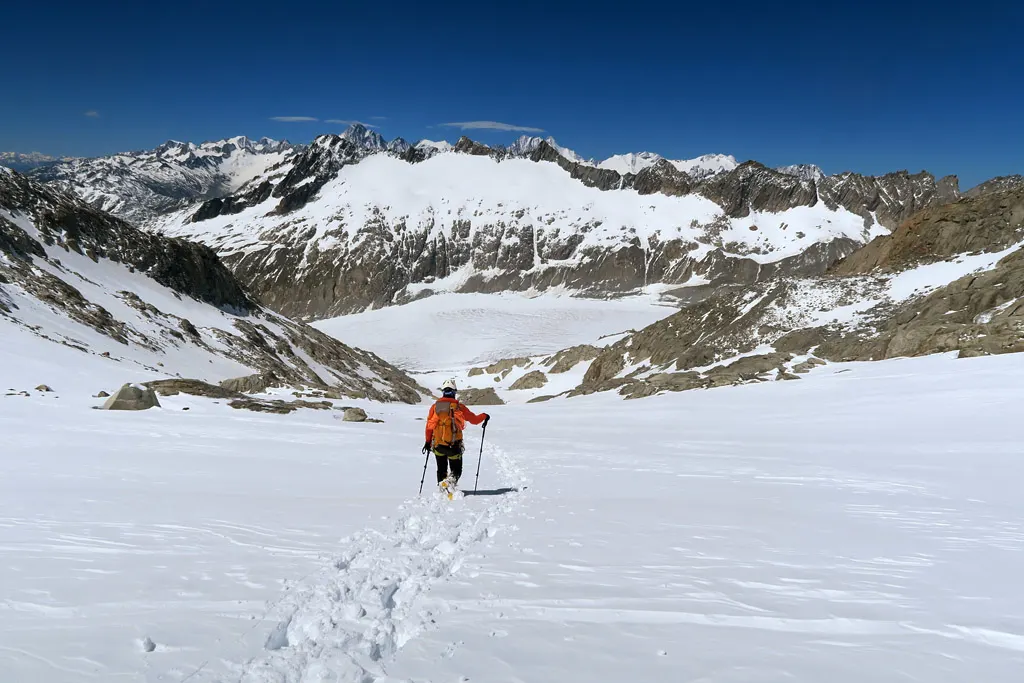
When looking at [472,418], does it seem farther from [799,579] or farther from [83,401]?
[83,401]

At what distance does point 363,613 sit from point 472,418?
6746mm

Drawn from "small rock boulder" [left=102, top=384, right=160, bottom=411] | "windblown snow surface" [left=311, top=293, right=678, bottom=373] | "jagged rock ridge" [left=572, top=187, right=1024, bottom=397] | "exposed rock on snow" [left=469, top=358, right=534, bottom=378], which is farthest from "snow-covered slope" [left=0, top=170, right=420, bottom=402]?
"windblown snow surface" [left=311, top=293, right=678, bottom=373]

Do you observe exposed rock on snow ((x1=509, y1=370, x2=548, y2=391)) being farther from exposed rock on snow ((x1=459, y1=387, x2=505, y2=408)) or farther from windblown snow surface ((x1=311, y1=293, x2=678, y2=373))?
windblown snow surface ((x1=311, y1=293, x2=678, y2=373))

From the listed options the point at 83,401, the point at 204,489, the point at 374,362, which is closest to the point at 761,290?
the point at 374,362

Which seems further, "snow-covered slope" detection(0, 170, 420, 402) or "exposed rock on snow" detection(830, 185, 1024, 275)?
"exposed rock on snow" detection(830, 185, 1024, 275)

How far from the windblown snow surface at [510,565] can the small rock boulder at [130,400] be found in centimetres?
498

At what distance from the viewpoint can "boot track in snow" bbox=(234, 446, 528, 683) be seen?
13.3ft

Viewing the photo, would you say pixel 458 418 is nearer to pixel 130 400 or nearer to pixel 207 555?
pixel 207 555

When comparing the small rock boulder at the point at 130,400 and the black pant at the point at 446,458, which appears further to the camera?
the small rock boulder at the point at 130,400

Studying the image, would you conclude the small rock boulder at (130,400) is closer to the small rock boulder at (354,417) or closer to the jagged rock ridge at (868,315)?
the small rock boulder at (354,417)

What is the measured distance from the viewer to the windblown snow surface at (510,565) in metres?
4.07

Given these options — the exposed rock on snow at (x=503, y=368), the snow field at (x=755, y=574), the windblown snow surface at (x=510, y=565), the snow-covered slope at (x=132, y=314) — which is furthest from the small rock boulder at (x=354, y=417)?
the exposed rock on snow at (x=503, y=368)

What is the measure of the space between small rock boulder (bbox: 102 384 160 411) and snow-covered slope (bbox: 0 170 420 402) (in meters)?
5.63

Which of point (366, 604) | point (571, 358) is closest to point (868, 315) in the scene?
point (571, 358)
